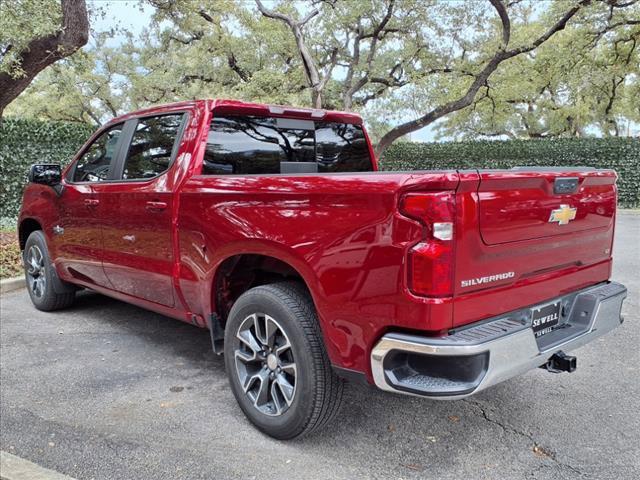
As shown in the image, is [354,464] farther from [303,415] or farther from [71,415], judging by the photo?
[71,415]

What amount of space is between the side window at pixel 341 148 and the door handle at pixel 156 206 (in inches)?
48.3

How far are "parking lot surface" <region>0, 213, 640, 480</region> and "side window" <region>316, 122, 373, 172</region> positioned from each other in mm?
1766

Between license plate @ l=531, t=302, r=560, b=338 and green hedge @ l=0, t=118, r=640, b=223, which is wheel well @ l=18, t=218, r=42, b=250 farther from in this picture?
green hedge @ l=0, t=118, r=640, b=223

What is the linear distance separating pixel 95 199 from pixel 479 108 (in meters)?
22.1

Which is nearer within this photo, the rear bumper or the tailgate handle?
the rear bumper

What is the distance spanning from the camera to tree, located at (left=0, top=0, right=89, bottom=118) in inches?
308

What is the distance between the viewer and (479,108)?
23.7m

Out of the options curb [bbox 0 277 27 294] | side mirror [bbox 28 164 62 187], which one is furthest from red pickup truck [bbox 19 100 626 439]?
curb [bbox 0 277 27 294]

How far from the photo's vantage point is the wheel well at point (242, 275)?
3.02 m

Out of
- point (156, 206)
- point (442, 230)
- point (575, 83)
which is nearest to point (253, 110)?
A: point (156, 206)

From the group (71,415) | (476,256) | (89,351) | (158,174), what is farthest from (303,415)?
(89,351)

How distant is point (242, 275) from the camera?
11.0 ft

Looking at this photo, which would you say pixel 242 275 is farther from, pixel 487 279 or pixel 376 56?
pixel 376 56

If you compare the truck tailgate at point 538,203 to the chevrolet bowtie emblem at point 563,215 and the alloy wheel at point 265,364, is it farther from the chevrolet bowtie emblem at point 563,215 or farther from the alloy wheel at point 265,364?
the alloy wheel at point 265,364
